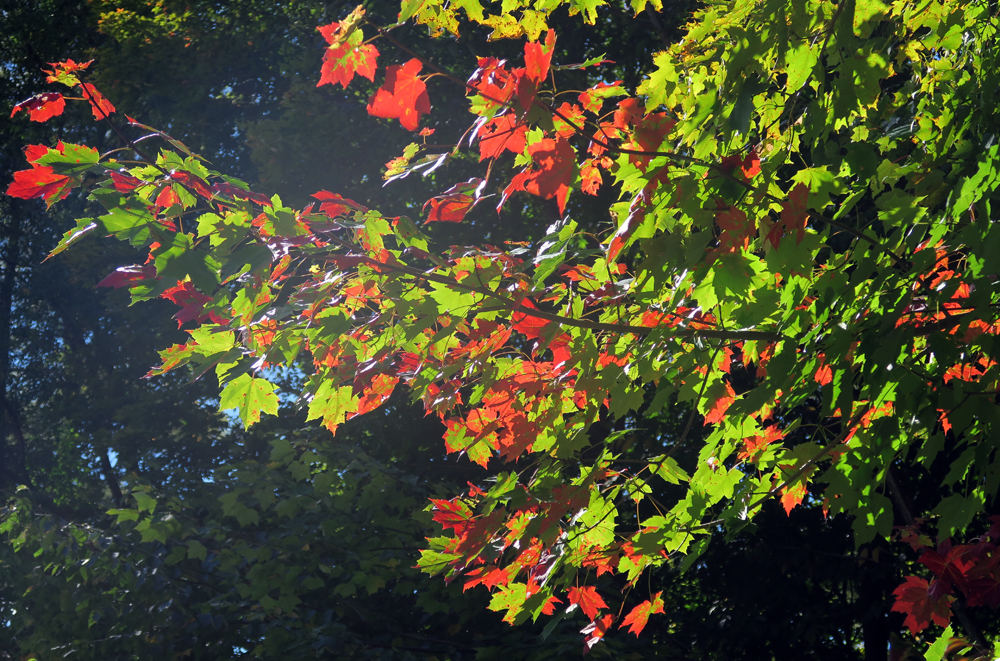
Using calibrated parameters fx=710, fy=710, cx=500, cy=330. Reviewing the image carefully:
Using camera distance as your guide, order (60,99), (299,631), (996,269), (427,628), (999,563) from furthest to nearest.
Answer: (427,628)
(299,631)
(999,563)
(60,99)
(996,269)

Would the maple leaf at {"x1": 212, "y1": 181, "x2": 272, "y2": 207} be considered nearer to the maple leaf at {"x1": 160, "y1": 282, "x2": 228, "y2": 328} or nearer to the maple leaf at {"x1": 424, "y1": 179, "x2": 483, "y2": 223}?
the maple leaf at {"x1": 160, "y1": 282, "x2": 228, "y2": 328}

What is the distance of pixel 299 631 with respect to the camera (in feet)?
17.8

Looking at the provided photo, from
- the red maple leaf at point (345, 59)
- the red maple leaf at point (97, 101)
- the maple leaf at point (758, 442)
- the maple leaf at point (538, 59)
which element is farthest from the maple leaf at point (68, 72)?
the maple leaf at point (758, 442)

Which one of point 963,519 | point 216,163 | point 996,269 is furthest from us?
point 216,163

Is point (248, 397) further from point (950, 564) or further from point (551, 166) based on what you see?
point (950, 564)

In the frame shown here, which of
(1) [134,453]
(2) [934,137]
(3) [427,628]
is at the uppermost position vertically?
(1) [134,453]

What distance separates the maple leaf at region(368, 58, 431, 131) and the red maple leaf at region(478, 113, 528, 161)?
21 centimetres

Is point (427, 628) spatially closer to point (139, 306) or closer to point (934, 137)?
point (934, 137)

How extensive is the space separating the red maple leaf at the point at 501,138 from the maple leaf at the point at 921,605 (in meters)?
2.46

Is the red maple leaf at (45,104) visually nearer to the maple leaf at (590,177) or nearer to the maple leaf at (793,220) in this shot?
the maple leaf at (590,177)

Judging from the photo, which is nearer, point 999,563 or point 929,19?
point 999,563

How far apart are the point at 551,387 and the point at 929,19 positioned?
216 centimetres

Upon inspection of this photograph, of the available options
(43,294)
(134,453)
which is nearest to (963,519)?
(134,453)

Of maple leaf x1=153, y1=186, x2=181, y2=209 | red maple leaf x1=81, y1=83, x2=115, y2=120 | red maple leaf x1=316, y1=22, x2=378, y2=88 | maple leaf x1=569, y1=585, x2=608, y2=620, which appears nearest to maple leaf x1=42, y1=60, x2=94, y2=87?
red maple leaf x1=81, y1=83, x2=115, y2=120
